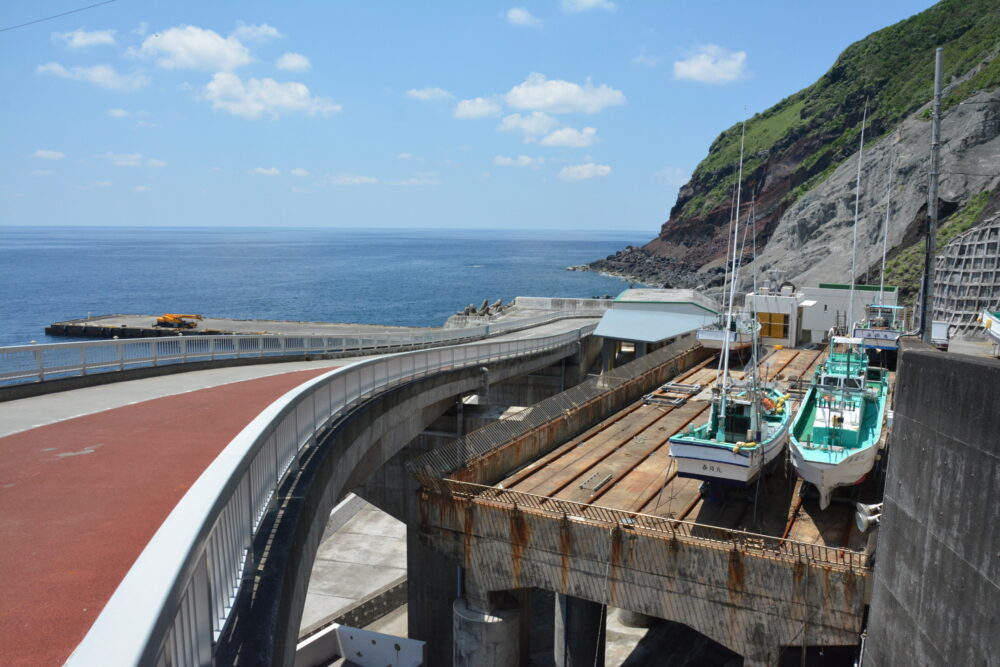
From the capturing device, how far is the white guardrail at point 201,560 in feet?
11.6

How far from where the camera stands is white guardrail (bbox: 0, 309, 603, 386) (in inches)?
667

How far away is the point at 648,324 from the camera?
44438 millimetres

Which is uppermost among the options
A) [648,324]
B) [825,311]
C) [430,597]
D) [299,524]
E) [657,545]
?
[825,311]

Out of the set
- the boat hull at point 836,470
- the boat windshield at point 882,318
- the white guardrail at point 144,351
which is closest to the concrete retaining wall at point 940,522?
the boat hull at point 836,470

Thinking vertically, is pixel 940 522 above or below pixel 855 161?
below

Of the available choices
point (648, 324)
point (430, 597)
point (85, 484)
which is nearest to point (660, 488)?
point (430, 597)

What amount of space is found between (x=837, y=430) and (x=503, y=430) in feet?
30.3

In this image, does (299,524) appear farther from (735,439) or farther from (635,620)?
(635,620)

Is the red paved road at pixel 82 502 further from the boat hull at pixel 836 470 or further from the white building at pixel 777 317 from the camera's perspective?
the white building at pixel 777 317

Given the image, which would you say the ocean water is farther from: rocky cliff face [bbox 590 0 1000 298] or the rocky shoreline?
rocky cliff face [bbox 590 0 1000 298]

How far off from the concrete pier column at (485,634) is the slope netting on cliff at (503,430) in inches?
134

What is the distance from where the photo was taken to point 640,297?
47.8 m

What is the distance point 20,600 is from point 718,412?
15728 mm

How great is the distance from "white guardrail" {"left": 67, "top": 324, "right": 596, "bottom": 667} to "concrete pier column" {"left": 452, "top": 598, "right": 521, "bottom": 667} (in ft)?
27.7
